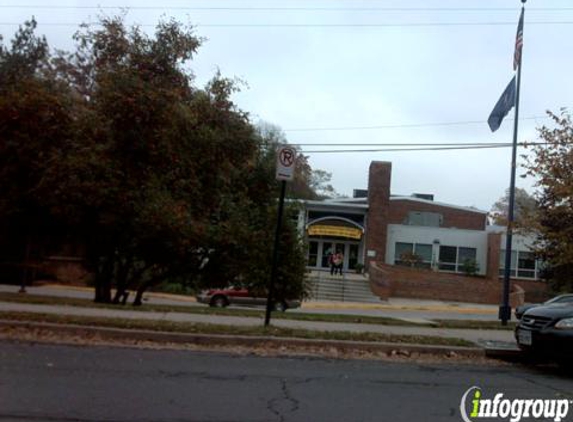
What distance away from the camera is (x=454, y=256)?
4275 centimetres

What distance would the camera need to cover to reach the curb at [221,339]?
10.2 m

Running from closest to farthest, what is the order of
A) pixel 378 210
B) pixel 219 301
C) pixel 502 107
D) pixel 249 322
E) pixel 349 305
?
1. pixel 249 322
2. pixel 502 107
3. pixel 219 301
4. pixel 349 305
5. pixel 378 210

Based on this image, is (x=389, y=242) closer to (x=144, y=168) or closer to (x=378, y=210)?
(x=378, y=210)

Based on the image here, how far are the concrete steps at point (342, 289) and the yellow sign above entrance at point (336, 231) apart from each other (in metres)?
3.55

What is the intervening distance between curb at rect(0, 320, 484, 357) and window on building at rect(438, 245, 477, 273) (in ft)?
108

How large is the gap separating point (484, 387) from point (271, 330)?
3.98 m

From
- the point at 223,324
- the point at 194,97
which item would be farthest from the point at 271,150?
the point at 223,324

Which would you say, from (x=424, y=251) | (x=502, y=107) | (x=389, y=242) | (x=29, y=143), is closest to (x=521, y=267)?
(x=424, y=251)

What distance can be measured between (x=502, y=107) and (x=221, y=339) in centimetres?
1383

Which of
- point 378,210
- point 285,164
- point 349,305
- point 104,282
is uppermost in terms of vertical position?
point 378,210

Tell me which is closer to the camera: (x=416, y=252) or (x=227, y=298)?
(x=227, y=298)

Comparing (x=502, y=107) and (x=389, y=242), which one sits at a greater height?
(x=502, y=107)

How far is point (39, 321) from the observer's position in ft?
34.8

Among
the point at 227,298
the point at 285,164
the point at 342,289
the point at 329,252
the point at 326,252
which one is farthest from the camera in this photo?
the point at 326,252
